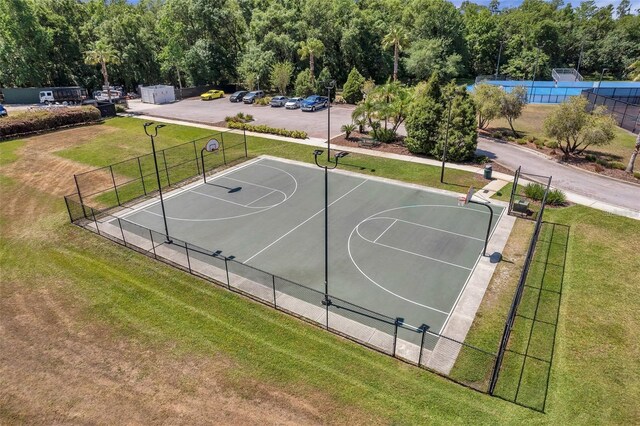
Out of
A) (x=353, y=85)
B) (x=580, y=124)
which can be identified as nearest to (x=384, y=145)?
(x=580, y=124)

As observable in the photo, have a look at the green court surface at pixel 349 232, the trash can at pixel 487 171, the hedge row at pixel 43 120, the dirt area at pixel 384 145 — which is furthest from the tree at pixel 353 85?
the hedge row at pixel 43 120

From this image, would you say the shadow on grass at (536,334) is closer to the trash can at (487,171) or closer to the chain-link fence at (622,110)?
the trash can at (487,171)

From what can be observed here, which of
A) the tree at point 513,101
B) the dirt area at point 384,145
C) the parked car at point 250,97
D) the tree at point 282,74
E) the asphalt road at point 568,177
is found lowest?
the asphalt road at point 568,177

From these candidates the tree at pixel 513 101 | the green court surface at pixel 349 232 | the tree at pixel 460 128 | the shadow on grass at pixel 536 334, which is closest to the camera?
the shadow on grass at pixel 536 334

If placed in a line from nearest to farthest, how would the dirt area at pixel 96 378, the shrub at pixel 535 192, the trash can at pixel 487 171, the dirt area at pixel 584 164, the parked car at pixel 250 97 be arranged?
the dirt area at pixel 96 378
the shrub at pixel 535 192
the trash can at pixel 487 171
the dirt area at pixel 584 164
the parked car at pixel 250 97

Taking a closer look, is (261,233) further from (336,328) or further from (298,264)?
(336,328)

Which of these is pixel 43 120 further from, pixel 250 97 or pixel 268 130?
pixel 250 97
